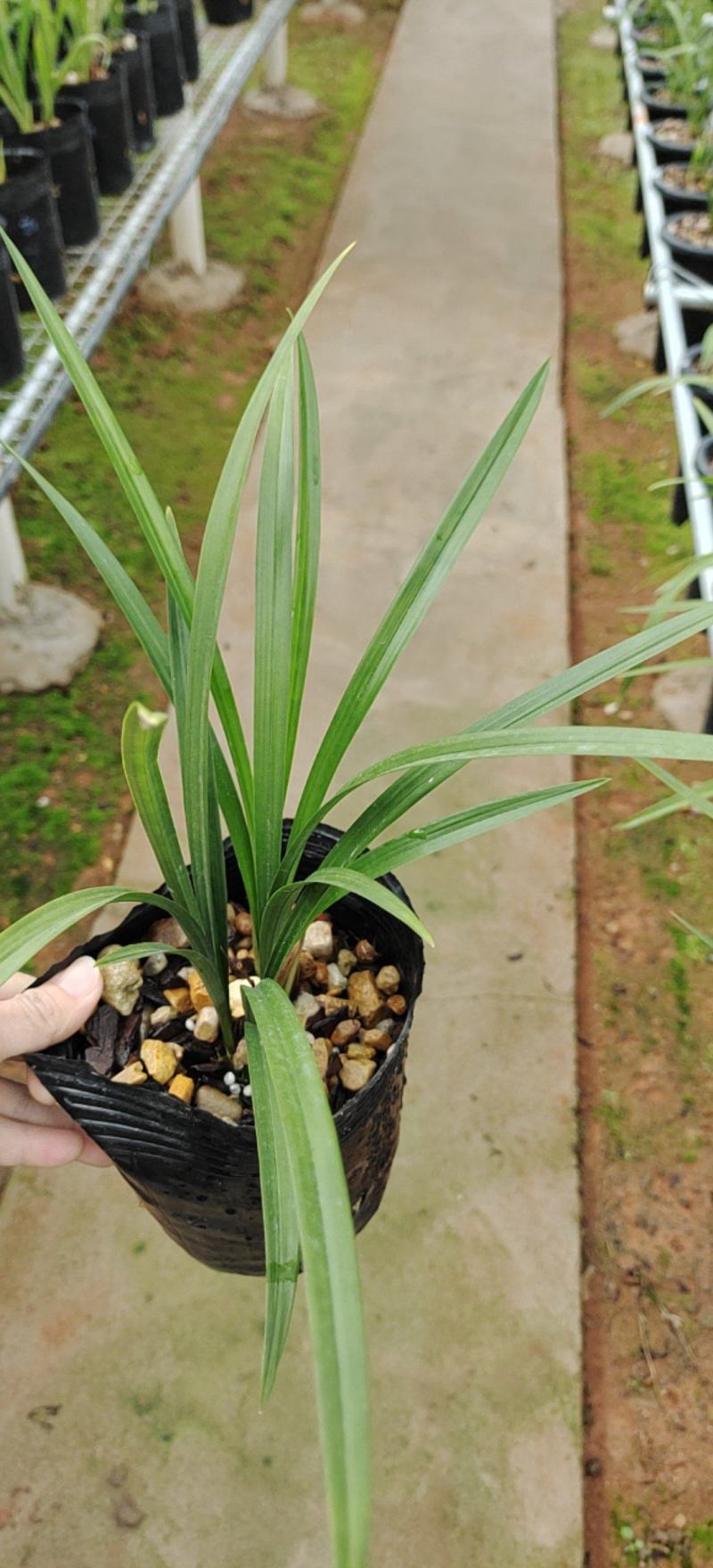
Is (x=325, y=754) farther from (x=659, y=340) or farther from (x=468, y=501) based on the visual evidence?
(x=659, y=340)

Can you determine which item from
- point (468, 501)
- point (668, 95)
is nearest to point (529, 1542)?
point (468, 501)

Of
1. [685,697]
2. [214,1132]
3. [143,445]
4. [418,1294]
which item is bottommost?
[418,1294]

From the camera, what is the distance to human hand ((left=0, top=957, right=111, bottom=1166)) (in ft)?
2.57

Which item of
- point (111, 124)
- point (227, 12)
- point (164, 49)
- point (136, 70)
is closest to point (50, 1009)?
point (111, 124)

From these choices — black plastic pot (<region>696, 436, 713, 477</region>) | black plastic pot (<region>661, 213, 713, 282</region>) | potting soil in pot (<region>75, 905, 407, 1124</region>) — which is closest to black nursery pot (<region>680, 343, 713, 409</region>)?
black plastic pot (<region>696, 436, 713, 477</region>)

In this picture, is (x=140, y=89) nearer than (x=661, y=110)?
Yes

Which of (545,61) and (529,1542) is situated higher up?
(545,61)

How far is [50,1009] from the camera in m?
0.79

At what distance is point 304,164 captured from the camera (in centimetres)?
325

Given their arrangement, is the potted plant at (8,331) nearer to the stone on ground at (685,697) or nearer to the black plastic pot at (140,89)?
the black plastic pot at (140,89)

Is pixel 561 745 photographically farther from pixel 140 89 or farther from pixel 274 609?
pixel 140 89

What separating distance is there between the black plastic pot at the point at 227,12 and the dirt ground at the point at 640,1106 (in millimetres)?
1535

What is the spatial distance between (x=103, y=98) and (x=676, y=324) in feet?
3.52

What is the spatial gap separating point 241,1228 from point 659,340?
1.95m
